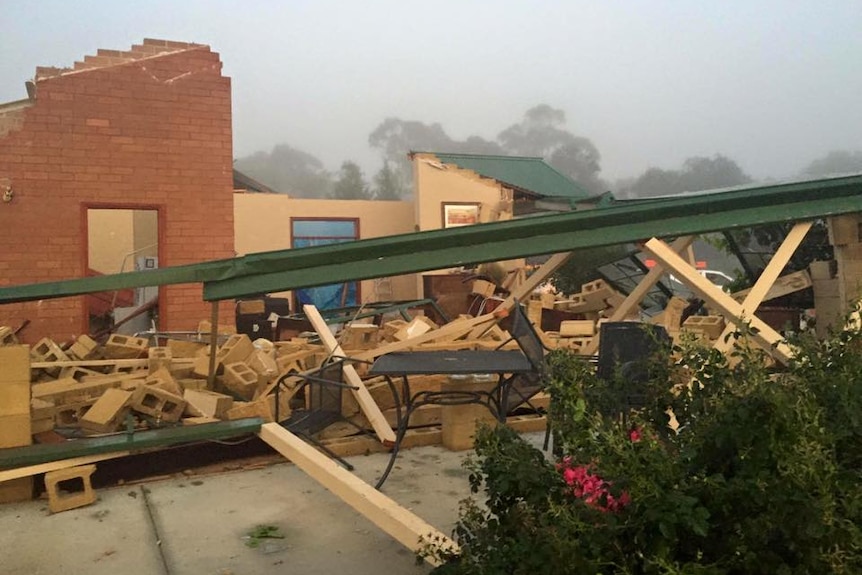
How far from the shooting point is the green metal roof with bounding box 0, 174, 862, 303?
3.53 m

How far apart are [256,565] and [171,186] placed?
280 inches

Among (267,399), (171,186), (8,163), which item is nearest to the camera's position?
(267,399)

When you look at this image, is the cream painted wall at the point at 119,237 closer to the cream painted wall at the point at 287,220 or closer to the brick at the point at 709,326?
the cream painted wall at the point at 287,220

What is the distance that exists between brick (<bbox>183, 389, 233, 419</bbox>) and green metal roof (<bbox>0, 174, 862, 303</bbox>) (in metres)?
1.64

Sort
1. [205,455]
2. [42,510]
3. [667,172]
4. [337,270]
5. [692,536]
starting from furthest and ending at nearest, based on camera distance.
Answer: [667,172] → [205,455] → [42,510] → [337,270] → [692,536]

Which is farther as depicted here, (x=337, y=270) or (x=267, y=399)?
(x=267, y=399)

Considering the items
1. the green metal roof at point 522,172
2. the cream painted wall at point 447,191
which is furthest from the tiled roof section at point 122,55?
the green metal roof at point 522,172

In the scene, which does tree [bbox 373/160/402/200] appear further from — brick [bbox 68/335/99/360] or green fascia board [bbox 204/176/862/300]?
green fascia board [bbox 204/176/862/300]

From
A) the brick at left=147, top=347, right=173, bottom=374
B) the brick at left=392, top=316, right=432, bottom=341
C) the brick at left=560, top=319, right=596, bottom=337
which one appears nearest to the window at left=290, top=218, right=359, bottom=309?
the brick at left=560, top=319, right=596, bottom=337

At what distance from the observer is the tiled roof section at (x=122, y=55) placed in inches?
343

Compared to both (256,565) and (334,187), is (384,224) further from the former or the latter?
(334,187)

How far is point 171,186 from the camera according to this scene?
911 centimetres

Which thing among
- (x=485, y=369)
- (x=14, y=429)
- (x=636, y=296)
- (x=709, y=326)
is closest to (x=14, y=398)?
(x=14, y=429)

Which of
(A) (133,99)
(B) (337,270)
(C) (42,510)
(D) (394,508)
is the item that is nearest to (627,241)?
(B) (337,270)
